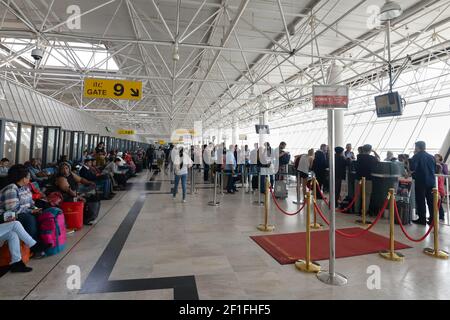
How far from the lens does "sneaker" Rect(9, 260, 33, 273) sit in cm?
333

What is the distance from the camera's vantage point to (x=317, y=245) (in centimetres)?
448

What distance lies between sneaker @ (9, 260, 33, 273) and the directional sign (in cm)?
685

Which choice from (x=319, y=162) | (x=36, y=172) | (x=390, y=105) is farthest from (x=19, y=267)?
(x=390, y=105)

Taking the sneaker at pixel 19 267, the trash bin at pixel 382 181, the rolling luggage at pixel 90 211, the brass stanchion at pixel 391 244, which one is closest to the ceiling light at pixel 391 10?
the trash bin at pixel 382 181

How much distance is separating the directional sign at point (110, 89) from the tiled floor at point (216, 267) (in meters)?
5.10

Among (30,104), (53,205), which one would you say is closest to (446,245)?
(53,205)

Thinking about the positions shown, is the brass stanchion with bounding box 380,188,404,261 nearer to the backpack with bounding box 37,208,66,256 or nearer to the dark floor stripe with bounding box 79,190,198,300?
the dark floor stripe with bounding box 79,190,198,300

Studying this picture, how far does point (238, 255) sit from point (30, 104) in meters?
14.3

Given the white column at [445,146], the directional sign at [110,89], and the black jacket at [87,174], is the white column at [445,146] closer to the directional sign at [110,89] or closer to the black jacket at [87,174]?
the directional sign at [110,89]

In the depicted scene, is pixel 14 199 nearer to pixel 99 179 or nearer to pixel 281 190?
pixel 99 179

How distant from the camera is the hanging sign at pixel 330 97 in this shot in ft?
10.9

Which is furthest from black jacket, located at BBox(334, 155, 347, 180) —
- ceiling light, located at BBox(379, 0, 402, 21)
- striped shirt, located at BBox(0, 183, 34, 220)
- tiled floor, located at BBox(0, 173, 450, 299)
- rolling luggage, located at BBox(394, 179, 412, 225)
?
striped shirt, located at BBox(0, 183, 34, 220)

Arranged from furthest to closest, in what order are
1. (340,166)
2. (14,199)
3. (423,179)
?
(340,166) < (423,179) < (14,199)

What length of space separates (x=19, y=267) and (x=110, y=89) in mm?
7177
